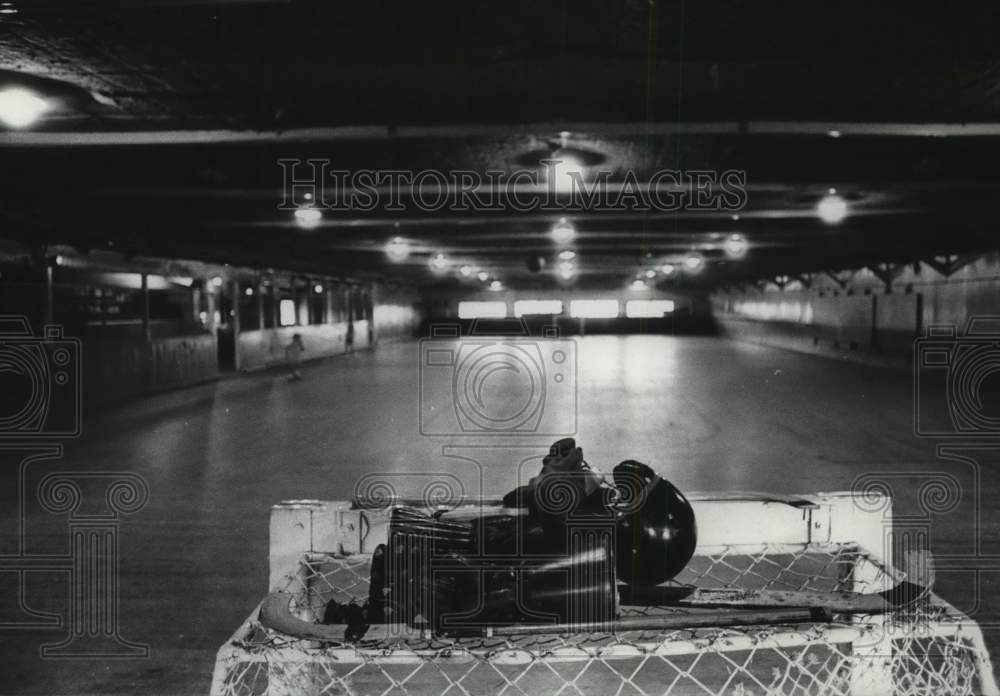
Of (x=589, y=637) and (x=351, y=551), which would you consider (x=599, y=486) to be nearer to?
(x=589, y=637)

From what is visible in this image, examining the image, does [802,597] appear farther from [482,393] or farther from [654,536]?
[482,393]

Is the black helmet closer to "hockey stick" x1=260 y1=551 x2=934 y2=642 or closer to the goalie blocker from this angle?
the goalie blocker

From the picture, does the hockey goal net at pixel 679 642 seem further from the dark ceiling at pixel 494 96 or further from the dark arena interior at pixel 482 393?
the dark ceiling at pixel 494 96

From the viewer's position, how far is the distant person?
759 inches

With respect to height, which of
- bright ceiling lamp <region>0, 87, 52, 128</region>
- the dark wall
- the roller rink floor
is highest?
bright ceiling lamp <region>0, 87, 52, 128</region>

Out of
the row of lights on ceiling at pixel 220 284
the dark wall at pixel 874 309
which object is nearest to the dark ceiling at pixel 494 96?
the dark wall at pixel 874 309

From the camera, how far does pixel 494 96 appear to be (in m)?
5.61

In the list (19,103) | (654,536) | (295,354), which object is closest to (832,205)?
(654,536)

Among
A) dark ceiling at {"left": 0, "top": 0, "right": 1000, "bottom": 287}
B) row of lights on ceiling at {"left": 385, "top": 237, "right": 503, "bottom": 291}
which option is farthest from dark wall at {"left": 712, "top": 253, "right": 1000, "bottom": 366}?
row of lights on ceiling at {"left": 385, "top": 237, "right": 503, "bottom": 291}

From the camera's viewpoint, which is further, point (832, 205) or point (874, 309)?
point (874, 309)

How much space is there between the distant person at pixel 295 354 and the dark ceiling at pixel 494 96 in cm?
872

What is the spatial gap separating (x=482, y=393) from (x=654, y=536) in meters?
13.7

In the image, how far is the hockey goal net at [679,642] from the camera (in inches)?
70.9

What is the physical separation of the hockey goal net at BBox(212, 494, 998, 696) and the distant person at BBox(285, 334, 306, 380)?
1552cm
